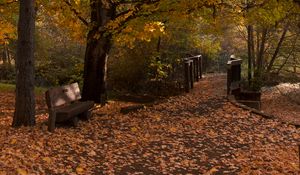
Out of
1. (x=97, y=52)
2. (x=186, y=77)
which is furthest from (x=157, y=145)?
(x=186, y=77)

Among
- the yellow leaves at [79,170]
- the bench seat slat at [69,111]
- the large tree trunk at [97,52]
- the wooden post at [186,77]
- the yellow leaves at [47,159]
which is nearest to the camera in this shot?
the yellow leaves at [79,170]

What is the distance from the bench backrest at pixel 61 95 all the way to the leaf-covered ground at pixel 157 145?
1.99 feet

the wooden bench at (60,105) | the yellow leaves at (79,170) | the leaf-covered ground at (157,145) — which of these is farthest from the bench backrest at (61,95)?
the yellow leaves at (79,170)

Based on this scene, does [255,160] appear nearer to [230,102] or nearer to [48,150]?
[48,150]

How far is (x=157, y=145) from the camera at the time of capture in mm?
8438

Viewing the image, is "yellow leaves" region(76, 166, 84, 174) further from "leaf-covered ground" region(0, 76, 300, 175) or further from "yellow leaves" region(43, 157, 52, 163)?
"yellow leaves" region(43, 157, 52, 163)

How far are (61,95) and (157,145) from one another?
107 inches

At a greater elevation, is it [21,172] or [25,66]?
[25,66]

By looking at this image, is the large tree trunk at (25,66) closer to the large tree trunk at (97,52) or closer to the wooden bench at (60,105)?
the wooden bench at (60,105)

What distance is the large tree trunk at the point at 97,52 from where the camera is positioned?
490 inches

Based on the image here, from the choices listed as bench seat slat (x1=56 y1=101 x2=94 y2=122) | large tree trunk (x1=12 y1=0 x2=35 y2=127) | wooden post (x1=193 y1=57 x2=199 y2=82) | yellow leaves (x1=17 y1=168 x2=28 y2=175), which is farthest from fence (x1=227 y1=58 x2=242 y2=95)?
yellow leaves (x1=17 y1=168 x2=28 y2=175)

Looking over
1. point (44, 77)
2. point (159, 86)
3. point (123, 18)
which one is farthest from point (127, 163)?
point (44, 77)

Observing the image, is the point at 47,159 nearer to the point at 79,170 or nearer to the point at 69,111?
the point at 79,170

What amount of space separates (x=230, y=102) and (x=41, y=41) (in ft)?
62.4
